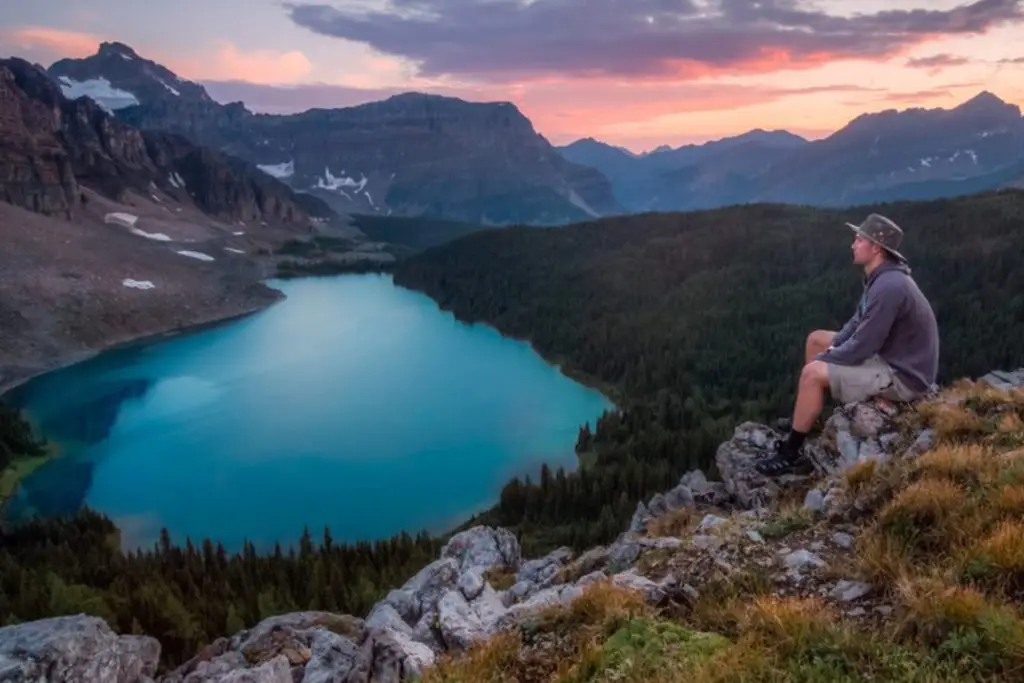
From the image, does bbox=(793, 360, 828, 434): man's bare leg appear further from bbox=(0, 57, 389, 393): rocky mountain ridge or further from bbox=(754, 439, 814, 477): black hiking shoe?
bbox=(0, 57, 389, 393): rocky mountain ridge

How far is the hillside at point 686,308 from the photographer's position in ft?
217

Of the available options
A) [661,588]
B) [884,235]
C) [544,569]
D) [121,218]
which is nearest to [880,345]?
Result: [884,235]

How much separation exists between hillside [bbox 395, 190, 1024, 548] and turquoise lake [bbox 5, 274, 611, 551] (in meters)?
6.75

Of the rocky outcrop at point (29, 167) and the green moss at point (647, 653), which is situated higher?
the rocky outcrop at point (29, 167)

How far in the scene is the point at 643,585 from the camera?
727 cm

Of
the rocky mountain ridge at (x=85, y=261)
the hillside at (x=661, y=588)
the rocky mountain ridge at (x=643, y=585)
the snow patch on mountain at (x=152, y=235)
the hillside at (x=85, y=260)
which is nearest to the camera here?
the hillside at (x=661, y=588)

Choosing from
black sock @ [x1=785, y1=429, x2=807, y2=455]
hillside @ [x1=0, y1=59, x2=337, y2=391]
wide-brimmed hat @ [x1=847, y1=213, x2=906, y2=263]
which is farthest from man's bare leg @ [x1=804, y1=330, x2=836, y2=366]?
hillside @ [x1=0, y1=59, x2=337, y2=391]

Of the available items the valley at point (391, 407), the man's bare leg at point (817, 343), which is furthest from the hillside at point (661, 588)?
the man's bare leg at point (817, 343)

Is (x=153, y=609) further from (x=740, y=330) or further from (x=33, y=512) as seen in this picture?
(x=740, y=330)

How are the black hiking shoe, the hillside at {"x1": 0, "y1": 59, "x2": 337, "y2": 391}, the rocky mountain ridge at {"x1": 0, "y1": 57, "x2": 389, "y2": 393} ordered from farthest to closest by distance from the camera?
the hillside at {"x1": 0, "y1": 59, "x2": 337, "y2": 391} → the rocky mountain ridge at {"x1": 0, "y1": 57, "x2": 389, "y2": 393} → the black hiking shoe

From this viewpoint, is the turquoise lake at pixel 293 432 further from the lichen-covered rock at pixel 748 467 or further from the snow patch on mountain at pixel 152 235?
the snow patch on mountain at pixel 152 235

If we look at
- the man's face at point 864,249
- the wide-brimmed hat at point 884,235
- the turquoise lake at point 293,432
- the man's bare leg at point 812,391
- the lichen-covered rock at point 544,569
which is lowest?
the turquoise lake at point 293,432

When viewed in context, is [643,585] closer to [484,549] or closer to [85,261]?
[484,549]

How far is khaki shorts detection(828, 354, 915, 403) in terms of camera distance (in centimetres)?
1105
